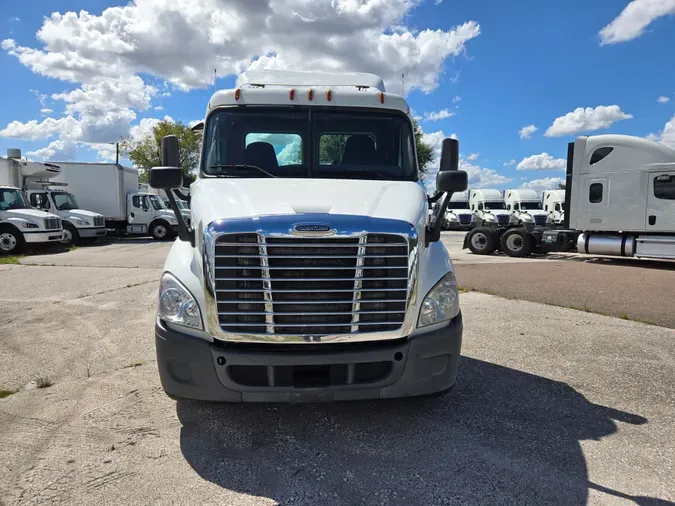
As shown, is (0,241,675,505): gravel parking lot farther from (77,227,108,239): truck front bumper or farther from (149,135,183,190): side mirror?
(77,227,108,239): truck front bumper

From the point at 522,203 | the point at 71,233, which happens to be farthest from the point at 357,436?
the point at 522,203

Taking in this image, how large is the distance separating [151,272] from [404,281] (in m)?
9.88

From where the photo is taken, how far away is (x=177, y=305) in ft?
10.8

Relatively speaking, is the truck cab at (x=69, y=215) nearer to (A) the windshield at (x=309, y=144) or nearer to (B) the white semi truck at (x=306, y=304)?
(A) the windshield at (x=309, y=144)

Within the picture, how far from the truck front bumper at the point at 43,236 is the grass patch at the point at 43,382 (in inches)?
550

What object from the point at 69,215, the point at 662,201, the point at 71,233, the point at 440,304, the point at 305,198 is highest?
the point at 662,201

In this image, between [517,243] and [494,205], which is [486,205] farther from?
[517,243]

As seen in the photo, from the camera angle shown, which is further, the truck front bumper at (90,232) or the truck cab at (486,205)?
the truck cab at (486,205)

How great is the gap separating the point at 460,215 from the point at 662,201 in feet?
60.1

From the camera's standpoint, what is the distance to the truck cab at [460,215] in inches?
1235

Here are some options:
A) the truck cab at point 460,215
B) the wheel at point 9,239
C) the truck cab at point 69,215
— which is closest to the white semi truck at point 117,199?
the truck cab at point 69,215

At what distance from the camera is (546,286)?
9945 millimetres

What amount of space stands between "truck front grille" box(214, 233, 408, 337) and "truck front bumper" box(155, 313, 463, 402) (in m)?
0.14

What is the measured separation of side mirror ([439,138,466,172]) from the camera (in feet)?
14.1
